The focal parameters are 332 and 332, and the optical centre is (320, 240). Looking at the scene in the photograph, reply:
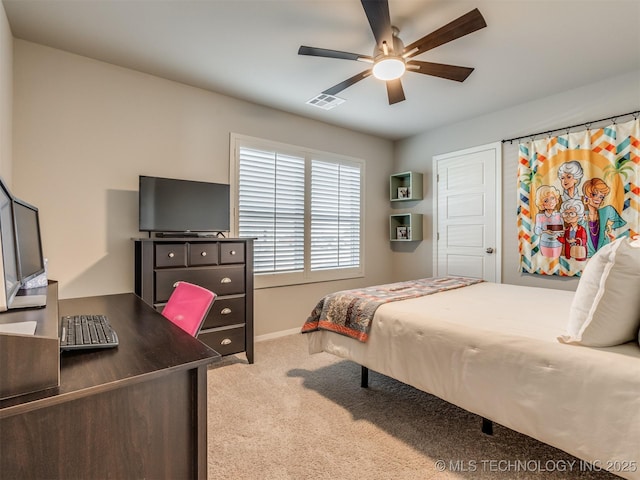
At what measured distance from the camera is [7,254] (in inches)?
42.3

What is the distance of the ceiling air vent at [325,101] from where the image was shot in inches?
135

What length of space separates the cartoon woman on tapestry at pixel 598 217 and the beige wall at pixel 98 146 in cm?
344

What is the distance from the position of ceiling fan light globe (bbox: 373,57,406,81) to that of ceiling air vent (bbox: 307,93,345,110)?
1191 millimetres

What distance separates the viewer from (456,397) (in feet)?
5.86

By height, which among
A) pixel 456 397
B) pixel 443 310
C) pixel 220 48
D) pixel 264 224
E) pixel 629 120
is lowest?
pixel 456 397

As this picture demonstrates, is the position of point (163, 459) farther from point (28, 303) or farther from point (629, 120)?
point (629, 120)

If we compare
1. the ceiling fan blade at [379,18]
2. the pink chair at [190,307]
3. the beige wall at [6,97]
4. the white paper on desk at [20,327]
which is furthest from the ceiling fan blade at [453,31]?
the beige wall at [6,97]

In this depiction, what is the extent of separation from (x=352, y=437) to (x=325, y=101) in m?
3.08

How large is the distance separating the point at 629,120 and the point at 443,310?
261cm

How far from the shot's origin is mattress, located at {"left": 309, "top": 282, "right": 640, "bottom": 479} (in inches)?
51.4

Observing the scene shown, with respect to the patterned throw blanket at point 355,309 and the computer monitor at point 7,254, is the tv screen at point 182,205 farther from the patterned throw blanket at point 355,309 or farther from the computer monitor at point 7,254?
the computer monitor at point 7,254

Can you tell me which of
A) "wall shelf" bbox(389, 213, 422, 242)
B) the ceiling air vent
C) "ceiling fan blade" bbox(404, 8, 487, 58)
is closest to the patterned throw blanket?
"ceiling fan blade" bbox(404, 8, 487, 58)

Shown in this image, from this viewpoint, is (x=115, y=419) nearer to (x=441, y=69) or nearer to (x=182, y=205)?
(x=182, y=205)

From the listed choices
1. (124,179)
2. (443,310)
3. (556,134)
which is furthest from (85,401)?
(556,134)
